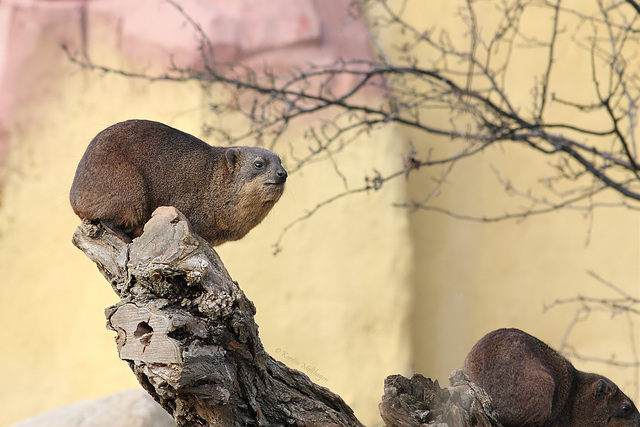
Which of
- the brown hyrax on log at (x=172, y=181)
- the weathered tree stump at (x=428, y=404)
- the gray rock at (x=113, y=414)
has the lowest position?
the weathered tree stump at (x=428, y=404)

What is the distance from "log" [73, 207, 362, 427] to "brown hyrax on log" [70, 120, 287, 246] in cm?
49

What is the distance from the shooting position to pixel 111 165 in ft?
12.4

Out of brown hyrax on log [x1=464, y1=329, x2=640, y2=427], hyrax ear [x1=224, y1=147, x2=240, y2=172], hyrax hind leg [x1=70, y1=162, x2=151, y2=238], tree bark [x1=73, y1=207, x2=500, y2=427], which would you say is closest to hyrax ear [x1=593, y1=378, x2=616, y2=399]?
brown hyrax on log [x1=464, y1=329, x2=640, y2=427]

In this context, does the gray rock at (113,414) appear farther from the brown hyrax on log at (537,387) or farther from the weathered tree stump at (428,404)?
the weathered tree stump at (428,404)

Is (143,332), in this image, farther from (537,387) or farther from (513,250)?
(513,250)

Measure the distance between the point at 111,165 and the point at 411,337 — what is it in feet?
17.1

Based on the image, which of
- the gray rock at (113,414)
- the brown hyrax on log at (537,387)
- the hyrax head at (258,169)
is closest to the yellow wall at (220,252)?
the gray rock at (113,414)

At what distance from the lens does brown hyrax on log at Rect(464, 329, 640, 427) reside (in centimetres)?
427

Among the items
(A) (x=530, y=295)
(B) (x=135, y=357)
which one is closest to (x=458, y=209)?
(A) (x=530, y=295)

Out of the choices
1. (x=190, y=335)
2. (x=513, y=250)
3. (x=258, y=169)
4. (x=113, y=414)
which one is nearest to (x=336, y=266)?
(x=513, y=250)

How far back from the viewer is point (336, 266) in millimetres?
8172

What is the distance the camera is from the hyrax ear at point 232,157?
404 centimetres

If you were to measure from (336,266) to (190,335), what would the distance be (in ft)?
17.3

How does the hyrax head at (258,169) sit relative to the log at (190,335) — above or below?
above
